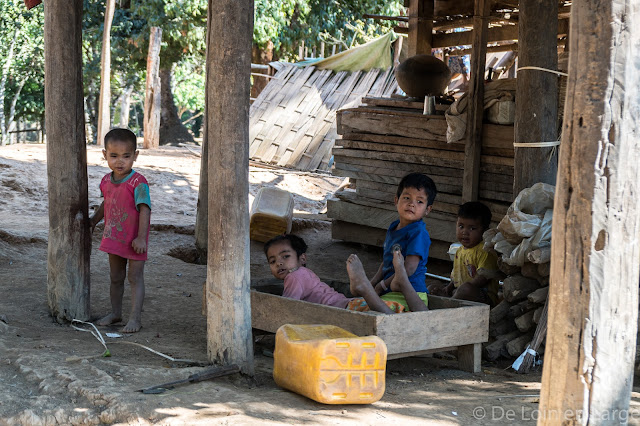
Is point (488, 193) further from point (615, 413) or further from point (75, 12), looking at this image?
point (615, 413)

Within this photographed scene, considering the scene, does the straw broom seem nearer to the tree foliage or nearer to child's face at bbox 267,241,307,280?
child's face at bbox 267,241,307,280

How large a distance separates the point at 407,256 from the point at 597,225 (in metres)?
2.24

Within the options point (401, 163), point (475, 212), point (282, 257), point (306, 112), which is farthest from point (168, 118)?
point (282, 257)

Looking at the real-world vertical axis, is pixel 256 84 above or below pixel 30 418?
→ above

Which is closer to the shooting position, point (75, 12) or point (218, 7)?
point (218, 7)

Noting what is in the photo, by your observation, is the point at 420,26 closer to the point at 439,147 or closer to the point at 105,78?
the point at 439,147

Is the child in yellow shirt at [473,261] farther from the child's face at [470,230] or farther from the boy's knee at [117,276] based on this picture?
the boy's knee at [117,276]

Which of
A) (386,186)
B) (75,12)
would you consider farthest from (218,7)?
(386,186)

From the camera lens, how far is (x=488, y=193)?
6.59 meters

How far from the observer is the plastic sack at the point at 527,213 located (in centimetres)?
473

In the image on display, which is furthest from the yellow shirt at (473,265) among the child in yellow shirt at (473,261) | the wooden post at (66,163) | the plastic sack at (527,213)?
the wooden post at (66,163)

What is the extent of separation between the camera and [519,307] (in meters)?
4.71

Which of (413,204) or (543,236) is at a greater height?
(413,204)

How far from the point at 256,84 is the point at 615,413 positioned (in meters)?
15.1
